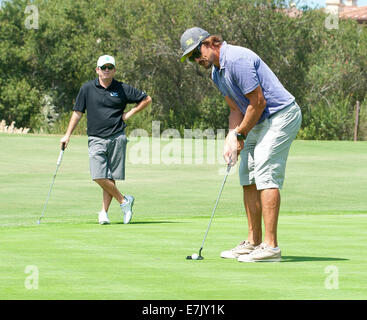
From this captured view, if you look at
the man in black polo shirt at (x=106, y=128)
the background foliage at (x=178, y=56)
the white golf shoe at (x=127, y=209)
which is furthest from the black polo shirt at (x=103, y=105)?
the background foliage at (x=178, y=56)

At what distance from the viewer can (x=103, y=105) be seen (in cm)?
1169

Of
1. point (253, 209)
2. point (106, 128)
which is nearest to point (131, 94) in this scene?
point (106, 128)

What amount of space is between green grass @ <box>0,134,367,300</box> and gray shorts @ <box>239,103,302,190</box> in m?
0.68

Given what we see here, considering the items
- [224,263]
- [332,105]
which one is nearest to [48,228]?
[224,263]

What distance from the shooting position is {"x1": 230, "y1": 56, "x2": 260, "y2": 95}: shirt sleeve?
285 inches

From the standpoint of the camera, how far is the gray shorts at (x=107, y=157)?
1166 cm

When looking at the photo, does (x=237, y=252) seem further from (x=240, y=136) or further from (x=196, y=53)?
(x=196, y=53)

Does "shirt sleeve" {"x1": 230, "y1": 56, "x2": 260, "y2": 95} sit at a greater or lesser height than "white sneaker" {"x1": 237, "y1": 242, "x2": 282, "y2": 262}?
greater

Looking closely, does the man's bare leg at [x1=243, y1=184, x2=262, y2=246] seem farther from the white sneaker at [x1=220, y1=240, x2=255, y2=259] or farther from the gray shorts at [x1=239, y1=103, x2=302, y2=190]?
the gray shorts at [x1=239, y1=103, x2=302, y2=190]

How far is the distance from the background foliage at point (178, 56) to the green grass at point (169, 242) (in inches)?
832

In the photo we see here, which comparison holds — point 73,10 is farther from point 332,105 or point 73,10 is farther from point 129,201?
point 129,201

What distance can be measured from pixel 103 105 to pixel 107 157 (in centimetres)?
68

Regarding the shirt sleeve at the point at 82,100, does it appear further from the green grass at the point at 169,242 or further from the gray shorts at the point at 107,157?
the green grass at the point at 169,242

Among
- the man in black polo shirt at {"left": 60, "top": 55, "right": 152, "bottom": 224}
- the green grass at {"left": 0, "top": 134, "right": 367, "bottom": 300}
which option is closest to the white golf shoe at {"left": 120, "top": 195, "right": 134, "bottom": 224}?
the man in black polo shirt at {"left": 60, "top": 55, "right": 152, "bottom": 224}
